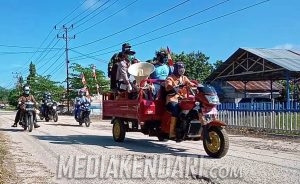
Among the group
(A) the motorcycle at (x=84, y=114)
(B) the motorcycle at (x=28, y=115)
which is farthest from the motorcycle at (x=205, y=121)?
(A) the motorcycle at (x=84, y=114)

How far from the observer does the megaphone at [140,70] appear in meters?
11.3

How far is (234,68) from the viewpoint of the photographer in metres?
32.8

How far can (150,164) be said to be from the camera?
8000 mm

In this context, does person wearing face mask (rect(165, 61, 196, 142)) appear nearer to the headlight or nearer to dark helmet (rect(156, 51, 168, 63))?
the headlight

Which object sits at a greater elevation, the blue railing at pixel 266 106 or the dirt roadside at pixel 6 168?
the blue railing at pixel 266 106

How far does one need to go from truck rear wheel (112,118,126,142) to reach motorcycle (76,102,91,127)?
919 cm

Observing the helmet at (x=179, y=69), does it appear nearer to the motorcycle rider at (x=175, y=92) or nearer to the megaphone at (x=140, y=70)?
the motorcycle rider at (x=175, y=92)

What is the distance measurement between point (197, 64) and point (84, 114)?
5412cm

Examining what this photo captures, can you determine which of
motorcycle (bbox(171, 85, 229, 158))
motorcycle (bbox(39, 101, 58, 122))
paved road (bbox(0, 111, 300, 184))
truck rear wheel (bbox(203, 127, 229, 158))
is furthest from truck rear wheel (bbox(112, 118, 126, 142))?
motorcycle (bbox(39, 101, 58, 122))

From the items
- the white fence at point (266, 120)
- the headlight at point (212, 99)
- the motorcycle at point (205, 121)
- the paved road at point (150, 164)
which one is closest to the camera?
the paved road at point (150, 164)

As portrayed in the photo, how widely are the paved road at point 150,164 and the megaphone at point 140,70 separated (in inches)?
68.7

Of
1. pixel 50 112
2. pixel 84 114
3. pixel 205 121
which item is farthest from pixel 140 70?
pixel 50 112

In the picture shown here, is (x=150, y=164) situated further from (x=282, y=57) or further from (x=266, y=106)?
(x=282, y=57)

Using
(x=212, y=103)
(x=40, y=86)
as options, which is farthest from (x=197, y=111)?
(x=40, y=86)
